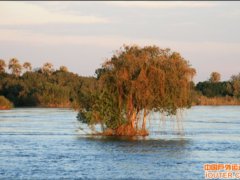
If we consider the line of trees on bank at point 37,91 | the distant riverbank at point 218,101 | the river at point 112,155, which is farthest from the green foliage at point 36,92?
the river at point 112,155

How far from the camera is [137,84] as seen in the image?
2019 inches

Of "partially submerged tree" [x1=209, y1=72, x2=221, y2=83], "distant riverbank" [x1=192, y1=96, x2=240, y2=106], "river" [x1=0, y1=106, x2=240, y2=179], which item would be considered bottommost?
"river" [x1=0, y1=106, x2=240, y2=179]

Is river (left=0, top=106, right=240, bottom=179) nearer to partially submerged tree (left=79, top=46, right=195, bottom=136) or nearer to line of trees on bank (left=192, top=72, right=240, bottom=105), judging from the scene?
partially submerged tree (left=79, top=46, right=195, bottom=136)

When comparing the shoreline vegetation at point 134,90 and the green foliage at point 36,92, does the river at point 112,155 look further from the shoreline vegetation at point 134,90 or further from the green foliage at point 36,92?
the green foliage at point 36,92

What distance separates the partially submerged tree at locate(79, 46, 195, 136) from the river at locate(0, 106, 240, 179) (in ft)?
6.48

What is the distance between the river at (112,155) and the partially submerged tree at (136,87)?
1975 millimetres

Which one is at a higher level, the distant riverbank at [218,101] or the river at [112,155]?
the distant riverbank at [218,101]

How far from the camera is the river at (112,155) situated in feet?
110

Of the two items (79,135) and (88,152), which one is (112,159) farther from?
A: (79,135)

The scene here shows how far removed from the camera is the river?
33.6 m

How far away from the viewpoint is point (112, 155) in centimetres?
4144

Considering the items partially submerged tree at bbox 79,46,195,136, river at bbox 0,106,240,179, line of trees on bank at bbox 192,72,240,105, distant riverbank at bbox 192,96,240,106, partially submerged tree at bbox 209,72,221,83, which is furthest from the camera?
partially submerged tree at bbox 209,72,221,83

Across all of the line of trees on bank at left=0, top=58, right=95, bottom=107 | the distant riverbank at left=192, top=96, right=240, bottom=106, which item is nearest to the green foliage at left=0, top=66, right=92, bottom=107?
the line of trees on bank at left=0, top=58, right=95, bottom=107

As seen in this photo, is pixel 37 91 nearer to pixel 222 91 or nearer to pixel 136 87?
pixel 222 91
